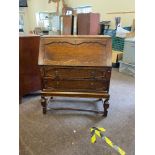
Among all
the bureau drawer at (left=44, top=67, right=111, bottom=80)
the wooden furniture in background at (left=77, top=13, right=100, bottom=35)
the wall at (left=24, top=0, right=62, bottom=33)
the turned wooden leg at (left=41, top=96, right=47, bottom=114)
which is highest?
the wall at (left=24, top=0, right=62, bottom=33)

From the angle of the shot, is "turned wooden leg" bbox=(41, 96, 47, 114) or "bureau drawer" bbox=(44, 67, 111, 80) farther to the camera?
"turned wooden leg" bbox=(41, 96, 47, 114)

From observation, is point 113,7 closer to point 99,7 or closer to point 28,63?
point 99,7

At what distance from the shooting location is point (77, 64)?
7.44 ft

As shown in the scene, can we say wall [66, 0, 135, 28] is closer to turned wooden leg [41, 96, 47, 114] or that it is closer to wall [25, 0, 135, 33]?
wall [25, 0, 135, 33]

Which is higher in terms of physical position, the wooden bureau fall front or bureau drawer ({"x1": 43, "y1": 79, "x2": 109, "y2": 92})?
the wooden bureau fall front

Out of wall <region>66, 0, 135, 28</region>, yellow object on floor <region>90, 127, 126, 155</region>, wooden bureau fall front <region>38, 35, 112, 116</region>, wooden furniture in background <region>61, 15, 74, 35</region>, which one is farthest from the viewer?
wall <region>66, 0, 135, 28</region>

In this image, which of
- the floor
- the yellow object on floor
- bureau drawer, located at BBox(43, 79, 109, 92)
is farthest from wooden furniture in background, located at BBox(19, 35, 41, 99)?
the yellow object on floor

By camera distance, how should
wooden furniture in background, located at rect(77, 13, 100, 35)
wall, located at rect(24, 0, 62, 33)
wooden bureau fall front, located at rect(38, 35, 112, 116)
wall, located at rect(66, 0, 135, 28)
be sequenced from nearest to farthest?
wooden bureau fall front, located at rect(38, 35, 112, 116) → wooden furniture in background, located at rect(77, 13, 100, 35) → wall, located at rect(66, 0, 135, 28) → wall, located at rect(24, 0, 62, 33)

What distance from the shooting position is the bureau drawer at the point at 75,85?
235 centimetres

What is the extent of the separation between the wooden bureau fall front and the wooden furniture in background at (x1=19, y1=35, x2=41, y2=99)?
0.54 metres

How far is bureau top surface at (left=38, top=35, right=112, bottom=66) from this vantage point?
228 centimetres

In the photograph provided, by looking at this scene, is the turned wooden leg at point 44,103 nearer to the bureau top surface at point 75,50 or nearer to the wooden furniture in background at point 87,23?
the bureau top surface at point 75,50
